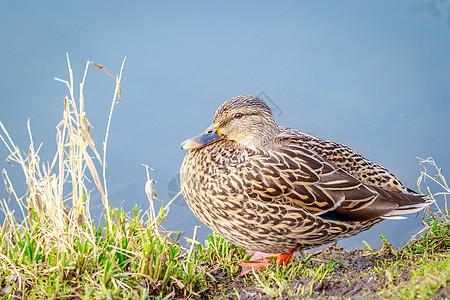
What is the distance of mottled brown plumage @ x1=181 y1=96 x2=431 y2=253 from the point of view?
3.75m

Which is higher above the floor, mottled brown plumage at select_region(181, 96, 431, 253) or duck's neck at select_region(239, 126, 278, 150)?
duck's neck at select_region(239, 126, 278, 150)

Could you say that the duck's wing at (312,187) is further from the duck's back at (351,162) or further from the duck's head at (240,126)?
the duck's head at (240,126)

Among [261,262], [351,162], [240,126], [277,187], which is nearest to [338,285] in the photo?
[261,262]

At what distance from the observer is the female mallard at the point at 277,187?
Answer: 3.75 m

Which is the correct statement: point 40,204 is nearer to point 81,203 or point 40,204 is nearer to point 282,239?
point 81,203

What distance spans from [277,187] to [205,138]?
2.63 feet

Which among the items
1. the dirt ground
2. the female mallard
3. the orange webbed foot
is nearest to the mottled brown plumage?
the female mallard

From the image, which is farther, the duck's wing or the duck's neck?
the duck's neck

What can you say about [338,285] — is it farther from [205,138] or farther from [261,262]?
[205,138]

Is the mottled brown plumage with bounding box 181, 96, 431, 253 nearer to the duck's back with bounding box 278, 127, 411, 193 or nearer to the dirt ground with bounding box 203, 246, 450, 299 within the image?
the duck's back with bounding box 278, 127, 411, 193

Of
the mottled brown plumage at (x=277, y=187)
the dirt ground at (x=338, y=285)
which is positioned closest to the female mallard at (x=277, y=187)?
Result: the mottled brown plumage at (x=277, y=187)

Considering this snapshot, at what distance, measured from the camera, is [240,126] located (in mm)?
4191

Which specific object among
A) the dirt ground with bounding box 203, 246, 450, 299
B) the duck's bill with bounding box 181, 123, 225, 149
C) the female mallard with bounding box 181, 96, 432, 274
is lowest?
the dirt ground with bounding box 203, 246, 450, 299

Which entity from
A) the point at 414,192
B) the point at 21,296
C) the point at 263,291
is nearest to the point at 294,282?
the point at 263,291
